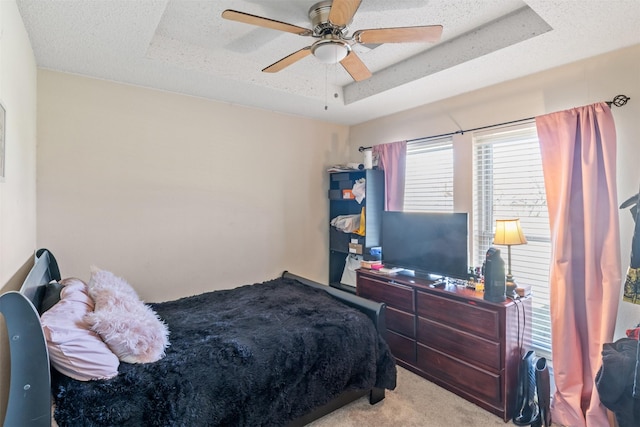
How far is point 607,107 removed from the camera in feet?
6.93

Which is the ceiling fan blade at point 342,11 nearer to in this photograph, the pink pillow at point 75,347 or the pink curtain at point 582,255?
the pink curtain at point 582,255

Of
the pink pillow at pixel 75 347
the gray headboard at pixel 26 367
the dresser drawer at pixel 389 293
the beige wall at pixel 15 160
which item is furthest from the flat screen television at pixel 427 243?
the beige wall at pixel 15 160

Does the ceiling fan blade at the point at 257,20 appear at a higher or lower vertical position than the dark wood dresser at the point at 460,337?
higher

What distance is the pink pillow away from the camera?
1.32 meters

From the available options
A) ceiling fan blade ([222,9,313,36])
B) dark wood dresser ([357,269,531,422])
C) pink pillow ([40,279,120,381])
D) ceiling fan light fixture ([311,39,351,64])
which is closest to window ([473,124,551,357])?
dark wood dresser ([357,269,531,422])

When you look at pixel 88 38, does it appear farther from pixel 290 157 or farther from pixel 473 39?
pixel 473 39

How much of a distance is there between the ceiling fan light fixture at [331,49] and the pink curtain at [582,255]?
5.38 ft

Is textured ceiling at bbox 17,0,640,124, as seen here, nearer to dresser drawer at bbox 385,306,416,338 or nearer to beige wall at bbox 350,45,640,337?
beige wall at bbox 350,45,640,337

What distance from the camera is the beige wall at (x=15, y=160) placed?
1.45 meters

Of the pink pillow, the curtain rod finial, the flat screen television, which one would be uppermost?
the curtain rod finial

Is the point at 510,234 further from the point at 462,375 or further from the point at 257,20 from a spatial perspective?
the point at 257,20

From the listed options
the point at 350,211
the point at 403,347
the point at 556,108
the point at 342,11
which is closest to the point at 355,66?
the point at 342,11

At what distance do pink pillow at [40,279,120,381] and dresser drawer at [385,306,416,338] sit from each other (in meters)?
2.11

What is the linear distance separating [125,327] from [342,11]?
187 centimetres
